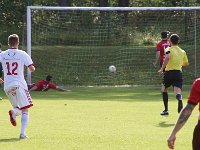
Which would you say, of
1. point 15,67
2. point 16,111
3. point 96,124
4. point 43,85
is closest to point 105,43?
point 43,85

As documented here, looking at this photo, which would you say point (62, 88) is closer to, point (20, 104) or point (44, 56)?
point (44, 56)

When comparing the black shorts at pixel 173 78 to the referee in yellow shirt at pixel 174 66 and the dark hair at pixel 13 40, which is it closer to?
the referee in yellow shirt at pixel 174 66

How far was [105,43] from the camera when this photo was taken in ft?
98.8

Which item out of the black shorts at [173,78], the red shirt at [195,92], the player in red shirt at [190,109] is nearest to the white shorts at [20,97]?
the black shorts at [173,78]

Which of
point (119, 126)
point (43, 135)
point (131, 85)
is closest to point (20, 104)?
point (43, 135)

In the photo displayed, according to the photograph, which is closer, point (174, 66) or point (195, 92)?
point (195, 92)

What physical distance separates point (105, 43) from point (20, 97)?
1814 cm

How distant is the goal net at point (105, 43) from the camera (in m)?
28.6

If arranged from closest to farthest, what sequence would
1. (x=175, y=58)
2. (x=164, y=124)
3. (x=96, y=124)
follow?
1. (x=96, y=124)
2. (x=164, y=124)
3. (x=175, y=58)

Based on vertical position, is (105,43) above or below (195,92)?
below

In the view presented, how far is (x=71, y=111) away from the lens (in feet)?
55.7

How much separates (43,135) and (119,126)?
2084 millimetres

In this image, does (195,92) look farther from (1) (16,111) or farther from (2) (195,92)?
(1) (16,111)

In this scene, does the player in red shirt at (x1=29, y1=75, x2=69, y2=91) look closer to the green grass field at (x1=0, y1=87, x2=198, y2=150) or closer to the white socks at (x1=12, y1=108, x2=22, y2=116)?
the green grass field at (x1=0, y1=87, x2=198, y2=150)
